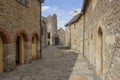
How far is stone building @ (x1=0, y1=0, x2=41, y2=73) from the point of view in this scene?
31.3ft

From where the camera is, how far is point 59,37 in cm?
4847

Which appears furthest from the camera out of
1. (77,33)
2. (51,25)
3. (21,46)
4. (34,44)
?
(51,25)

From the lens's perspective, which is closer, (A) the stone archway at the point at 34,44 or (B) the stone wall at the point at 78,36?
(A) the stone archway at the point at 34,44

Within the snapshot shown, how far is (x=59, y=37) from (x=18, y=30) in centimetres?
3739

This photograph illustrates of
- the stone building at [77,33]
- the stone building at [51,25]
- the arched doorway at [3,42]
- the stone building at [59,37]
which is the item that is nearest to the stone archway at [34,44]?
the arched doorway at [3,42]

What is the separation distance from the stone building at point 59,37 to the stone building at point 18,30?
32.5 metres

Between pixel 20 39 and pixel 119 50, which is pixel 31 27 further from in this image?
pixel 119 50

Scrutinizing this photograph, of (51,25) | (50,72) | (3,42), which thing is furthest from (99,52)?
(51,25)

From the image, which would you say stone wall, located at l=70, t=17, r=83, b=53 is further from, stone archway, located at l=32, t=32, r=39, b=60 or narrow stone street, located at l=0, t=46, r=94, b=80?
narrow stone street, located at l=0, t=46, r=94, b=80

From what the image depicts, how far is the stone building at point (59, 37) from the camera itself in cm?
4814

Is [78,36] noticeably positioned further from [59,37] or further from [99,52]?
[59,37]

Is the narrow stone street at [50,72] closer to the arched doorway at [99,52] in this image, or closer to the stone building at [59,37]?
the arched doorway at [99,52]

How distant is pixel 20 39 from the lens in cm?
1251

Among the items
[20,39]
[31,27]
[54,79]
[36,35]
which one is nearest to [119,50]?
[54,79]
